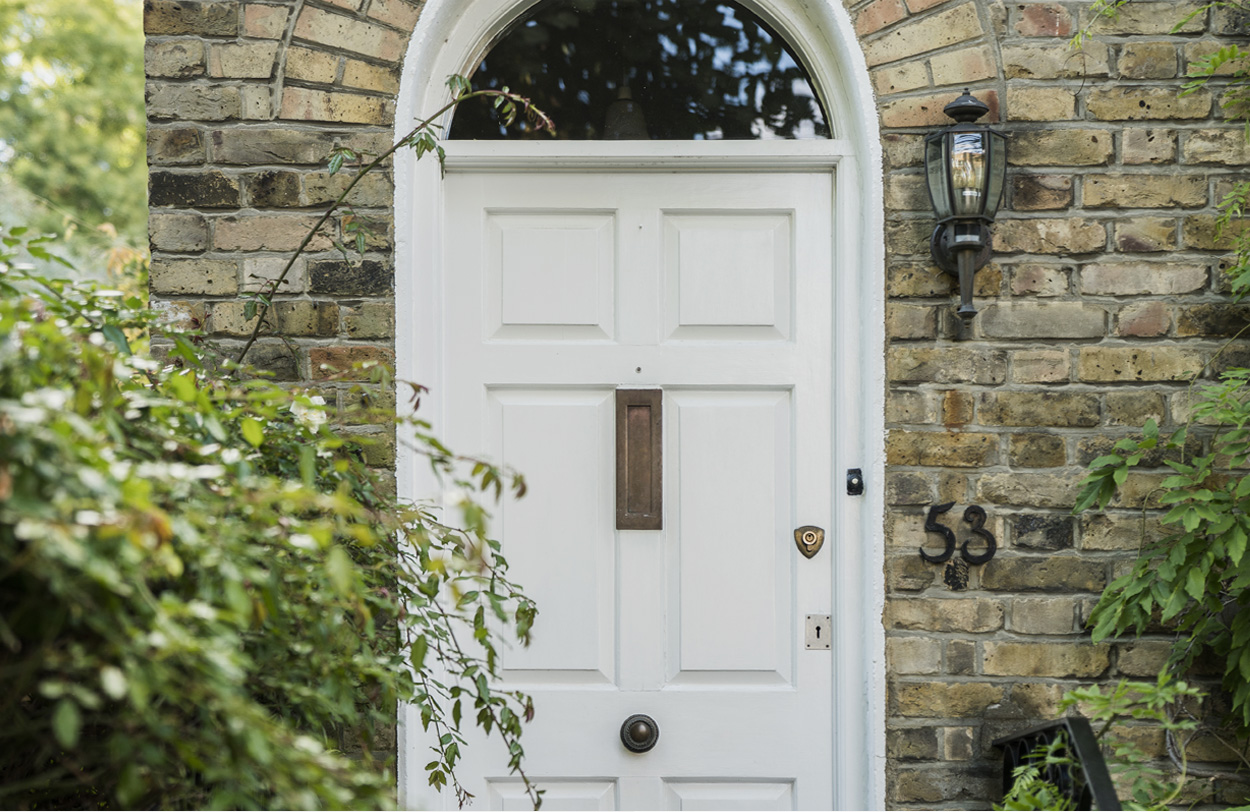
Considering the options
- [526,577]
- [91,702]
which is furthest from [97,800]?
[526,577]

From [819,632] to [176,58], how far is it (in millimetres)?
2168

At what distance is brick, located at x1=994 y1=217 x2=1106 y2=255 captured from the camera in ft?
7.31

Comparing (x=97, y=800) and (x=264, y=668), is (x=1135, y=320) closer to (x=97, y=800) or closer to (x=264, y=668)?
(x=264, y=668)

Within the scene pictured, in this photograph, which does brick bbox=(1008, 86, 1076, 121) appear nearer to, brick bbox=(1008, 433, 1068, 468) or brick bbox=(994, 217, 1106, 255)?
brick bbox=(994, 217, 1106, 255)

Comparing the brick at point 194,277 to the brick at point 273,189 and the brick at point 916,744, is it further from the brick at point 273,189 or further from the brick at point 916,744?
the brick at point 916,744

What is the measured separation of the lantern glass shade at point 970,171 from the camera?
83.3 inches

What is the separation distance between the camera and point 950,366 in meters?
2.22

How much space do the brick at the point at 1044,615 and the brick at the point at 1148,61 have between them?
1319 millimetres

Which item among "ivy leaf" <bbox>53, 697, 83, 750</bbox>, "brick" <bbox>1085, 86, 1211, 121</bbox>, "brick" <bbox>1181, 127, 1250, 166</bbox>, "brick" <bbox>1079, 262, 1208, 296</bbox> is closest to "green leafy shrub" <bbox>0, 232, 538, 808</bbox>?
"ivy leaf" <bbox>53, 697, 83, 750</bbox>

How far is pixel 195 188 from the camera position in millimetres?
2236

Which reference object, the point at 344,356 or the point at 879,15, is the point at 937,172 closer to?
the point at 879,15

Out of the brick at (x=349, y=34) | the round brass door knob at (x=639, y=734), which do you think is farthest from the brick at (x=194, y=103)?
the round brass door knob at (x=639, y=734)

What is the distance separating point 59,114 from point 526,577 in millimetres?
10410

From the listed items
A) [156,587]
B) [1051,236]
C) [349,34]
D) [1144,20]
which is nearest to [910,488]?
[1051,236]
